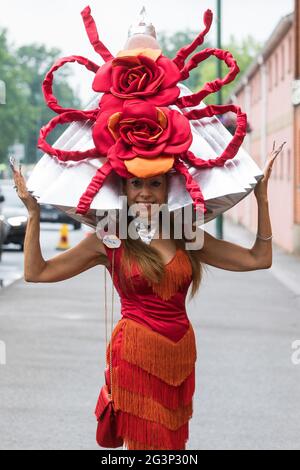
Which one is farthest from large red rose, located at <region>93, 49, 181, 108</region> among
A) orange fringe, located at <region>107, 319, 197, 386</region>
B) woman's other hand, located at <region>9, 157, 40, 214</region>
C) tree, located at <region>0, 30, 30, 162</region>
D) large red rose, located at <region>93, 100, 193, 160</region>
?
tree, located at <region>0, 30, 30, 162</region>

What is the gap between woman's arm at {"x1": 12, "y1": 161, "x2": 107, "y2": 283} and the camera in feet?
15.0

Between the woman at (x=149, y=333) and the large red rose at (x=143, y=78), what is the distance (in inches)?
11.9

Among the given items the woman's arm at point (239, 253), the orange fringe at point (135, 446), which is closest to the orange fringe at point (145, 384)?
the orange fringe at point (135, 446)

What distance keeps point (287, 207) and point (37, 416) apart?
91.6 feet

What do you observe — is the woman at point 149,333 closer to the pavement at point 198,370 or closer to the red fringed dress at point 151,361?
the red fringed dress at point 151,361

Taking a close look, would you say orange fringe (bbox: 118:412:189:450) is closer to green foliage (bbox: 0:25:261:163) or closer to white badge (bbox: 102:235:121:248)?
white badge (bbox: 102:235:121:248)

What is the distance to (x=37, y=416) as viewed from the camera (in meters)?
8.98

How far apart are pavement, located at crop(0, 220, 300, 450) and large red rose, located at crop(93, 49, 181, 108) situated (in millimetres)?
3960

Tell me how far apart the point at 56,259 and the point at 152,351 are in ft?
1.65

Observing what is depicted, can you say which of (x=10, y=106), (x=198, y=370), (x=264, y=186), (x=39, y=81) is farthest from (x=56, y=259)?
(x=39, y=81)

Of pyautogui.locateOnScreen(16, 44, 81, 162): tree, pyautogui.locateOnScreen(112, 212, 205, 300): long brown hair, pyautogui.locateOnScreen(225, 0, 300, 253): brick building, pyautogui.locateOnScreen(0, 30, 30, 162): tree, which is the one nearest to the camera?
pyautogui.locateOnScreen(112, 212, 205, 300): long brown hair

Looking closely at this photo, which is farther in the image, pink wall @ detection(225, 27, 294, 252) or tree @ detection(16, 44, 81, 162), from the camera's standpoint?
tree @ detection(16, 44, 81, 162)

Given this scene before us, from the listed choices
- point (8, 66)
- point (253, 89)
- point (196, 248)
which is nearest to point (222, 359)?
point (196, 248)

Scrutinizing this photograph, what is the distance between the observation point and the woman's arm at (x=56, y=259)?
4.56m
